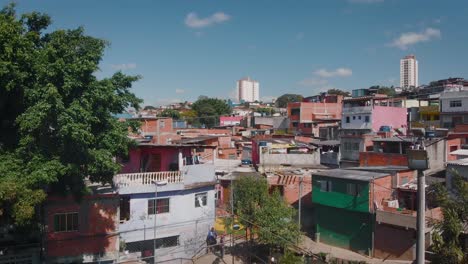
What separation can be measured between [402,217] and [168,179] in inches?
505

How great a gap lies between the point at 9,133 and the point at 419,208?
51.0ft

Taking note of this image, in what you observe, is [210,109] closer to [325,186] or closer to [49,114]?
[325,186]

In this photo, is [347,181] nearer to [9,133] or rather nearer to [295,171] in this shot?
[295,171]

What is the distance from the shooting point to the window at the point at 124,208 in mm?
20297

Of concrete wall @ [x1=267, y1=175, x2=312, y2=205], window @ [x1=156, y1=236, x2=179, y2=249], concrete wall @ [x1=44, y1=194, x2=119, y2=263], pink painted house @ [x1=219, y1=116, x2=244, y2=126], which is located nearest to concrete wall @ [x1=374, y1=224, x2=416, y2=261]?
concrete wall @ [x1=267, y1=175, x2=312, y2=205]

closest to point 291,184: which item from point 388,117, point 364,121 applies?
point 364,121

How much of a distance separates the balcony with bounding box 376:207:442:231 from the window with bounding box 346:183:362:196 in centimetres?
166

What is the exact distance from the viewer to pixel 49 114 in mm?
14367

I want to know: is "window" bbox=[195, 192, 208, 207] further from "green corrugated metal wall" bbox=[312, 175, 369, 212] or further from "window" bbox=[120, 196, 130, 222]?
"green corrugated metal wall" bbox=[312, 175, 369, 212]

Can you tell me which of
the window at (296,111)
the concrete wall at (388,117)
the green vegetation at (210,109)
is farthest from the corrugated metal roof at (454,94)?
the green vegetation at (210,109)

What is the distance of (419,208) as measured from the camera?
275 inches

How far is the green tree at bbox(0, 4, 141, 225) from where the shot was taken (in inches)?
563

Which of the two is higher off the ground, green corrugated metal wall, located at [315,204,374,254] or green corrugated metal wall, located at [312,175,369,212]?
green corrugated metal wall, located at [312,175,369,212]

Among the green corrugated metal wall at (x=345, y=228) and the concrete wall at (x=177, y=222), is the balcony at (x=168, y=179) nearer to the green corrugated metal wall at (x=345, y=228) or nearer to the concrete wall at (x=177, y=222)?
the concrete wall at (x=177, y=222)
